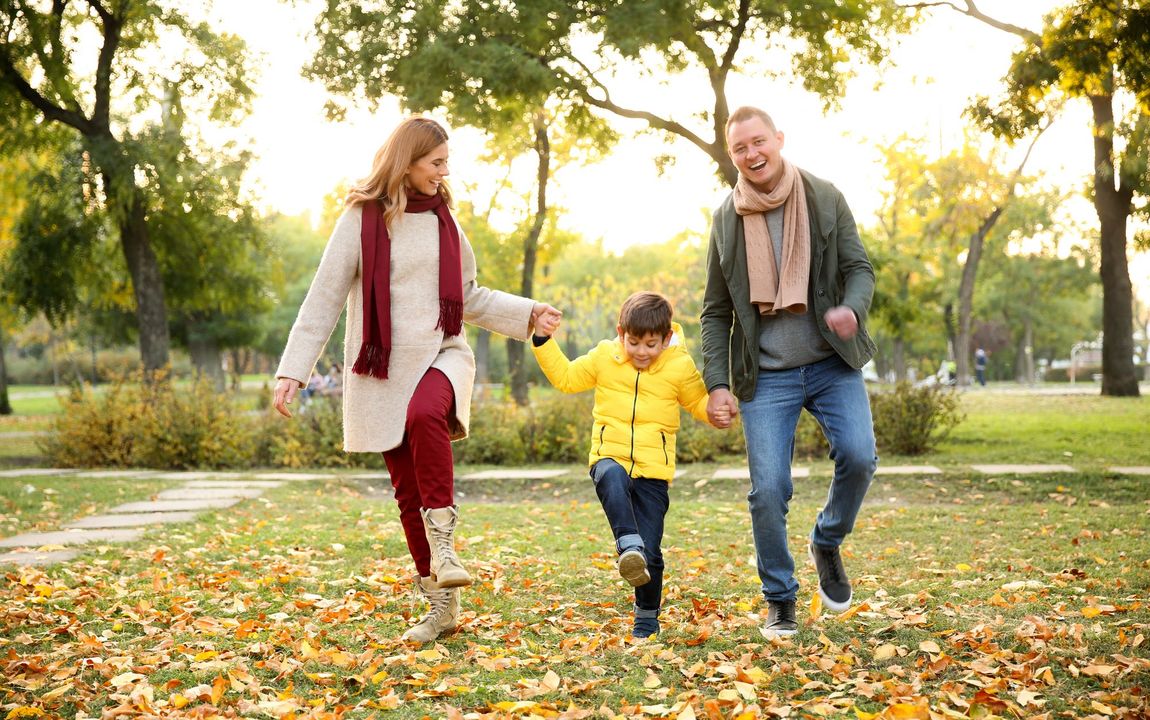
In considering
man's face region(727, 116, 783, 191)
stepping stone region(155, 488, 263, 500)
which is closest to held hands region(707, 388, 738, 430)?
man's face region(727, 116, 783, 191)

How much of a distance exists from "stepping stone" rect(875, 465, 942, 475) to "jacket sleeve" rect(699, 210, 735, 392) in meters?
6.35

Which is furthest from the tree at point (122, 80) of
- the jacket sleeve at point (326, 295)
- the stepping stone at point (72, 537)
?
the jacket sleeve at point (326, 295)

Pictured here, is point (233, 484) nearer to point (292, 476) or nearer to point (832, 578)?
point (292, 476)

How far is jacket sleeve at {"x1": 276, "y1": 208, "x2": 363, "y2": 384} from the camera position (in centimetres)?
454

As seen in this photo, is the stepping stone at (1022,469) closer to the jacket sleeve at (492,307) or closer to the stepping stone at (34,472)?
the jacket sleeve at (492,307)

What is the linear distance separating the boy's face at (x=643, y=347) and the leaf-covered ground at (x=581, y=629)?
1.15m

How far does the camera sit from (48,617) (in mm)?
4996

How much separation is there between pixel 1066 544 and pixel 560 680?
160 inches

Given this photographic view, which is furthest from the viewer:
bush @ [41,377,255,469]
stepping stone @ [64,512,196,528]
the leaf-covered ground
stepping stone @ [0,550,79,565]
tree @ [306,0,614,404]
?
bush @ [41,377,255,469]

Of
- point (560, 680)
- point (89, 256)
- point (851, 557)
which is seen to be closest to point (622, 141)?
point (89, 256)

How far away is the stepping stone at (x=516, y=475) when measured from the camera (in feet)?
37.8

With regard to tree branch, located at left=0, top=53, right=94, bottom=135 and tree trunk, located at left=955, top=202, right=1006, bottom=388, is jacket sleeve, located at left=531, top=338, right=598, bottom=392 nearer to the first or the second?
tree branch, located at left=0, top=53, right=94, bottom=135

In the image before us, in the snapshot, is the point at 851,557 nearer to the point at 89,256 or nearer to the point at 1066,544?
the point at 1066,544

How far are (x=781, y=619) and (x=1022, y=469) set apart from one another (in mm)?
6700
